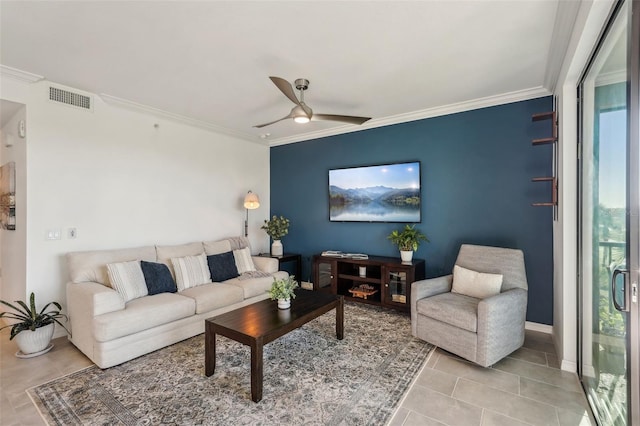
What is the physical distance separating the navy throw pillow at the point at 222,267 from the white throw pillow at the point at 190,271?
8 centimetres

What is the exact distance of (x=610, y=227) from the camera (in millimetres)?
1744

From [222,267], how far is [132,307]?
128 centimetres

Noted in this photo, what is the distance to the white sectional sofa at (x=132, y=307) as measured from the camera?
2.56 metres

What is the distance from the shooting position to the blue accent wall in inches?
131

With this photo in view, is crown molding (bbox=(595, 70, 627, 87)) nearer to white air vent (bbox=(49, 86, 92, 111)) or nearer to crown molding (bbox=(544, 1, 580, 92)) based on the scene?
crown molding (bbox=(544, 1, 580, 92))

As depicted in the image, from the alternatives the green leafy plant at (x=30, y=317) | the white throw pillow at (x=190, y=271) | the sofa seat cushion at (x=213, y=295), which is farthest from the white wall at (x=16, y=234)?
the sofa seat cushion at (x=213, y=295)

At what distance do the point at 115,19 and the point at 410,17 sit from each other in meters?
2.02

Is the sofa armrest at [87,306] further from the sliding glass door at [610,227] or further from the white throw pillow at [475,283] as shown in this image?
the sliding glass door at [610,227]

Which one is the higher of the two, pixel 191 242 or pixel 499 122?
pixel 499 122

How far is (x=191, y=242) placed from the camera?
4348 mm

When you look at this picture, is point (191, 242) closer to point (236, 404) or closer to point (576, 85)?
point (236, 404)

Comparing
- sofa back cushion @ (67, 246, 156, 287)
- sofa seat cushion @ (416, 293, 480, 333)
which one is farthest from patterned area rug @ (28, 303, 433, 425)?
sofa back cushion @ (67, 246, 156, 287)

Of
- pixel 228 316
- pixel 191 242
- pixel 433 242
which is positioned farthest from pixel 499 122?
pixel 191 242

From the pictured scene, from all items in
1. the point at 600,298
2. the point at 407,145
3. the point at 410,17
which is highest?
the point at 410,17
